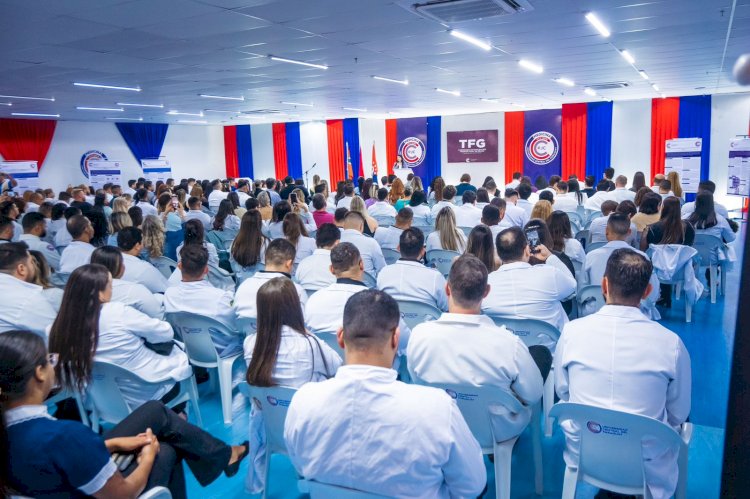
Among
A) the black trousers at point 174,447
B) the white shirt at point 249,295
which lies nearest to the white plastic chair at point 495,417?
the black trousers at point 174,447

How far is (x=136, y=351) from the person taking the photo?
3.04m

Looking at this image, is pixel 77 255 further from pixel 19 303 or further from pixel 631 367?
pixel 631 367

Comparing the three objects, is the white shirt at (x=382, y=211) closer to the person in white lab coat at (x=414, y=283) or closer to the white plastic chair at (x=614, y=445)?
the person in white lab coat at (x=414, y=283)

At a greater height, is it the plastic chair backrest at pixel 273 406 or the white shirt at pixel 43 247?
the white shirt at pixel 43 247

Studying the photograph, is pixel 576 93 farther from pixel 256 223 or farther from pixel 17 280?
pixel 17 280

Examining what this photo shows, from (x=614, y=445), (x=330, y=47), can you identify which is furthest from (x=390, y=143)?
(x=614, y=445)

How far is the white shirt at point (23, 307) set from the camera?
343cm

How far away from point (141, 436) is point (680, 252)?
16.8 ft

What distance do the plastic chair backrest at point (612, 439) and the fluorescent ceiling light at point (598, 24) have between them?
4746mm

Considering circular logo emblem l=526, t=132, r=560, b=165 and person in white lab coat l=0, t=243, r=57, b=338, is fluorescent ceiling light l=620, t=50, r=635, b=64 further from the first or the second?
circular logo emblem l=526, t=132, r=560, b=165

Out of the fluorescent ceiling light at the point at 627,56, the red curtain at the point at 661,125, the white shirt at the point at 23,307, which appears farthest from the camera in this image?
the red curtain at the point at 661,125

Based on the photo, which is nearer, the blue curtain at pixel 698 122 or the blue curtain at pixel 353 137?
the blue curtain at pixel 698 122

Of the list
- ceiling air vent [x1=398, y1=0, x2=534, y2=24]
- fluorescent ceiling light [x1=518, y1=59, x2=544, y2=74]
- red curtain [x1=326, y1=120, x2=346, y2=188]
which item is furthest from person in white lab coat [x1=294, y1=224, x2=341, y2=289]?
red curtain [x1=326, y1=120, x2=346, y2=188]

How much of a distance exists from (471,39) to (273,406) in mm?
5542
